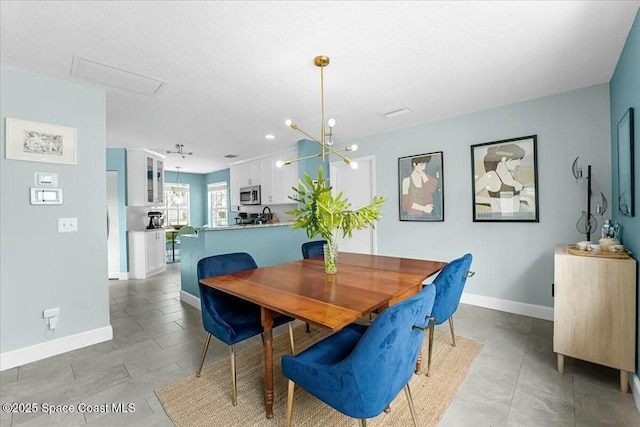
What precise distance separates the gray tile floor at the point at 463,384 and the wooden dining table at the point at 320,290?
0.72 meters

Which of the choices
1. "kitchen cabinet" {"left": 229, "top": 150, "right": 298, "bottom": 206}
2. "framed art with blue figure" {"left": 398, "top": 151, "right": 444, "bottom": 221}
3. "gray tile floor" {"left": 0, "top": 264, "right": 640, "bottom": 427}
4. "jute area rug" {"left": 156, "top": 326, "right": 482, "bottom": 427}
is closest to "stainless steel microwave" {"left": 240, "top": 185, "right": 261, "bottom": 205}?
"kitchen cabinet" {"left": 229, "top": 150, "right": 298, "bottom": 206}

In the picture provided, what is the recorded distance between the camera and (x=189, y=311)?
3.48 meters

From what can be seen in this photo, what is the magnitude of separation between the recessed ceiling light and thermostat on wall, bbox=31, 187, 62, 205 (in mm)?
3411

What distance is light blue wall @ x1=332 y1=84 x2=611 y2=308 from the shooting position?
9.27 feet

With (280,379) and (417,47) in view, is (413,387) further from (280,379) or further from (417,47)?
(417,47)

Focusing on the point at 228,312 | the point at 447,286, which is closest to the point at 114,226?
the point at 228,312

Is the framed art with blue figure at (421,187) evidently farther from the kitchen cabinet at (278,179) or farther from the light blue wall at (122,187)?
the light blue wall at (122,187)

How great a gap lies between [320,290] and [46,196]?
98.7 inches

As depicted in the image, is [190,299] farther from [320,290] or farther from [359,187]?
[359,187]

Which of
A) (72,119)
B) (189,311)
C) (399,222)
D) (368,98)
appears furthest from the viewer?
(399,222)

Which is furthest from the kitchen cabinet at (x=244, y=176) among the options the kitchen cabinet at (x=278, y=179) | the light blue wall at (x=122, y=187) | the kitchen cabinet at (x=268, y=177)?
the light blue wall at (x=122, y=187)

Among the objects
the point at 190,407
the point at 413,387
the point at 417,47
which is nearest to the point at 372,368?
the point at 413,387

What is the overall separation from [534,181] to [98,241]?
4477 mm

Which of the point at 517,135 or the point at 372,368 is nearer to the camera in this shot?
the point at 372,368
